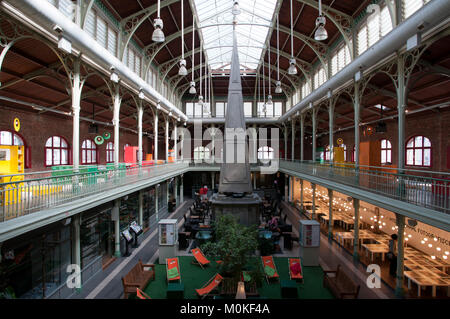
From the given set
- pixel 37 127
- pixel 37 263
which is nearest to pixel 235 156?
pixel 37 263

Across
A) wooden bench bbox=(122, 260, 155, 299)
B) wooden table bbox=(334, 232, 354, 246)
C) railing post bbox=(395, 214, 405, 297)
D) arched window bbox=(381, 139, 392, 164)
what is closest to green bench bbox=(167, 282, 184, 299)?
wooden bench bbox=(122, 260, 155, 299)

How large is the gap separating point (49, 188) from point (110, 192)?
325 centimetres

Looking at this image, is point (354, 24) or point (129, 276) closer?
point (129, 276)

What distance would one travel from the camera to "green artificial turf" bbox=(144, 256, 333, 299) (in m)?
9.17

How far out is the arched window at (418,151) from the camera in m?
17.2

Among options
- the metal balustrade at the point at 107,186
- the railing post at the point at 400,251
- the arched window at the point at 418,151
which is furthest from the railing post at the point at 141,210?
the arched window at the point at 418,151

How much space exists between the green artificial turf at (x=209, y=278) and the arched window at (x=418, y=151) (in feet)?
40.4

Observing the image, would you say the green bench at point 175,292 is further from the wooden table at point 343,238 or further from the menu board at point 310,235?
the wooden table at point 343,238

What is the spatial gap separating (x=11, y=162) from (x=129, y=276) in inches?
209

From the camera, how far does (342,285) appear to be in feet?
28.6

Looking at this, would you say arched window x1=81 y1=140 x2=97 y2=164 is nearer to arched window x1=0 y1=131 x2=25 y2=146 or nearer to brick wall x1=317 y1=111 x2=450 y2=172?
arched window x1=0 y1=131 x2=25 y2=146

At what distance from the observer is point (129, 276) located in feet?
29.5
